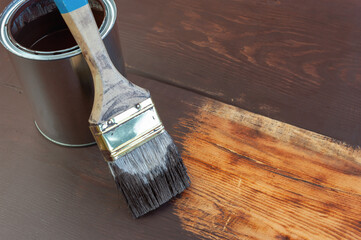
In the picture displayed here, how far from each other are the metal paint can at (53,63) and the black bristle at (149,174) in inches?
5.4

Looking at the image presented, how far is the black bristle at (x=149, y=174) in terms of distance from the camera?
0.71 meters

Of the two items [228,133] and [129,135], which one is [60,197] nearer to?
[129,135]

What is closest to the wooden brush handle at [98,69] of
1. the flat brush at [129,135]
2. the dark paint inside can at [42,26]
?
the flat brush at [129,135]

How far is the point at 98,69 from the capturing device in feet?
2.17

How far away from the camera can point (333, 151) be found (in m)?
0.82

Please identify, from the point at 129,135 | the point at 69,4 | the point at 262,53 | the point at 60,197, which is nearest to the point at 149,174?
the point at 129,135

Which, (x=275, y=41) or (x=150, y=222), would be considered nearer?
(x=150, y=222)

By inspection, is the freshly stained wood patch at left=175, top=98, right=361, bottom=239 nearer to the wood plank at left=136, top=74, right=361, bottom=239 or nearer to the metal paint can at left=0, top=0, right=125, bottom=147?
the wood plank at left=136, top=74, right=361, bottom=239

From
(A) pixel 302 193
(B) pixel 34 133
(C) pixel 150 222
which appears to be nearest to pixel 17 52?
(B) pixel 34 133

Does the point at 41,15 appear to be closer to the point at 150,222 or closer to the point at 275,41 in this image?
the point at 150,222

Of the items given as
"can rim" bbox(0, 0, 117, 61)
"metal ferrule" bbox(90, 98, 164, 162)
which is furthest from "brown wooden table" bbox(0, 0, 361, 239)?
→ "can rim" bbox(0, 0, 117, 61)

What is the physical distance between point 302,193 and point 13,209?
530 millimetres

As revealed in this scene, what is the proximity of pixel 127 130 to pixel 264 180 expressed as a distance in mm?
280

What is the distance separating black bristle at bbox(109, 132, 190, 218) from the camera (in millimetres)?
707
